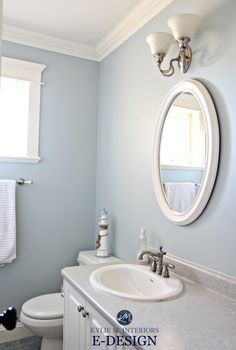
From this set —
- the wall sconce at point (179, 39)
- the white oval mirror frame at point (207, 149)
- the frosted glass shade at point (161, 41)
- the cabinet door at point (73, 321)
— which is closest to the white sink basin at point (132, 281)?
the cabinet door at point (73, 321)

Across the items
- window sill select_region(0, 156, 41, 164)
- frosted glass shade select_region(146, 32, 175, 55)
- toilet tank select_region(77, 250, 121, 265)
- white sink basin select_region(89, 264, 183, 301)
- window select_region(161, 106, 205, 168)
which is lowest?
toilet tank select_region(77, 250, 121, 265)

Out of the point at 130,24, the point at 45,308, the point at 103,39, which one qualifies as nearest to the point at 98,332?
the point at 45,308

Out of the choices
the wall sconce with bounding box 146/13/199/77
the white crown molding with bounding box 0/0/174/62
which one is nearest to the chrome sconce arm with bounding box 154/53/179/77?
the wall sconce with bounding box 146/13/199/77

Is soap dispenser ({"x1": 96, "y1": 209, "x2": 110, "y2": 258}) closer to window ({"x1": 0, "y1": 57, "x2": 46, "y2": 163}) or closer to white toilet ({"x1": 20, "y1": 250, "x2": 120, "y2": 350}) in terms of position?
white toilet ({"x1": 20, "y1": 250, "x2": 120, "y2": 350})

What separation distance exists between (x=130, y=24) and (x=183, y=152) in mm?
1155

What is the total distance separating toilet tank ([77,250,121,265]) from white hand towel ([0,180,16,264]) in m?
0.53

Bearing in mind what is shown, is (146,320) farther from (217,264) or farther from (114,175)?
(114,175)

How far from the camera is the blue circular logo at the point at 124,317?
3.59ft

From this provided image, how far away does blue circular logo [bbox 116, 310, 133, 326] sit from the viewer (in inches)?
43.1

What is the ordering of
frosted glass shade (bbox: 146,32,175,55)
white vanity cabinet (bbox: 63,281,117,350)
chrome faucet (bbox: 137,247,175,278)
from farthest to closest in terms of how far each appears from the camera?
frosted glass shade (bbox: 146,32,175,55)
chrome faucet (bbox: 137,247,175,278)
white vanity cabinet (bbox: 63,281,117,350)

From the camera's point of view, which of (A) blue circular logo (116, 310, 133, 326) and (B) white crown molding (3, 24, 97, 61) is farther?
(B) white crown molding (3, 24, 97, 61)

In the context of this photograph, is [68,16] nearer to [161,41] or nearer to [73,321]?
[161,41]

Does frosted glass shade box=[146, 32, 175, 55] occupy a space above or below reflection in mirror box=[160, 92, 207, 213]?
above

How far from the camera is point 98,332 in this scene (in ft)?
4.19
